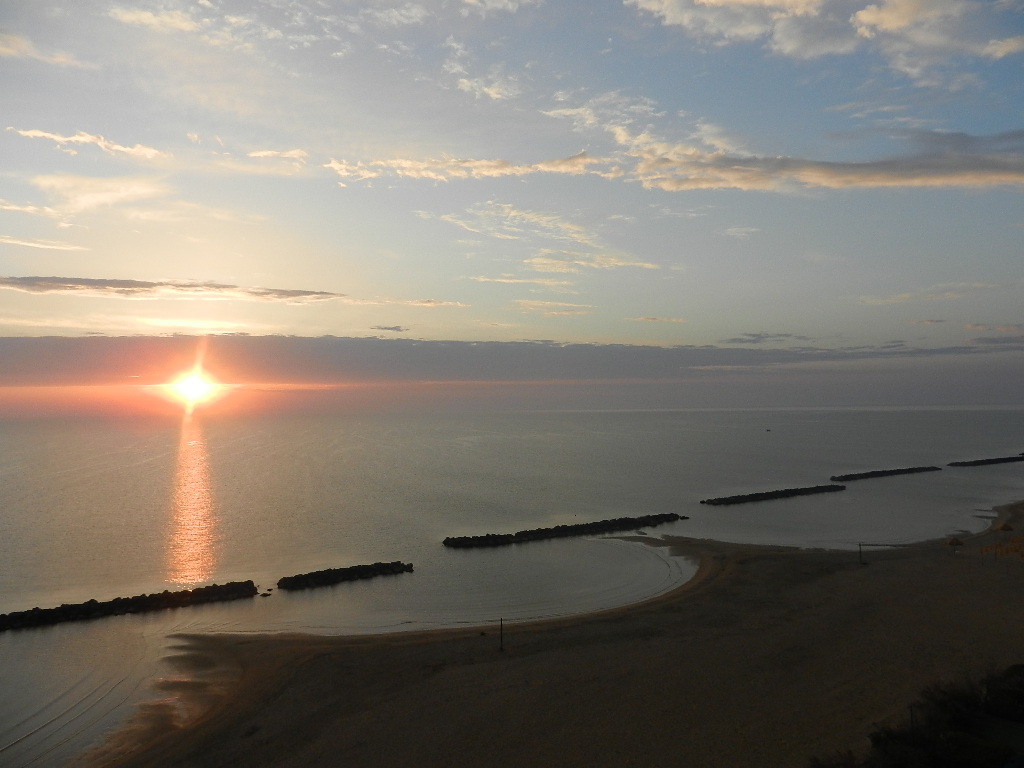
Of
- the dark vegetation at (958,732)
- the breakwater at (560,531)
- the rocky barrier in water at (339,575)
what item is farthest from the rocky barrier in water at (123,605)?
the dark vegetation at (958,732)

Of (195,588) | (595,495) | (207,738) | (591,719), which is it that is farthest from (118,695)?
(595,495)

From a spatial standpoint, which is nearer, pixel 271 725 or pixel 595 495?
pixel 271 725

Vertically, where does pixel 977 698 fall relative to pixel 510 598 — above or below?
above

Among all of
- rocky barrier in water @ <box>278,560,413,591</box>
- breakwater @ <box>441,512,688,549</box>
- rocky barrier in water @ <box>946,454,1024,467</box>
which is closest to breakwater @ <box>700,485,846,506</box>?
breakwater @ <box>441,512,688,549</box>

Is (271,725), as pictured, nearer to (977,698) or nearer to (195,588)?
(195,588)

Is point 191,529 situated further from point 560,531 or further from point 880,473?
point 880,473

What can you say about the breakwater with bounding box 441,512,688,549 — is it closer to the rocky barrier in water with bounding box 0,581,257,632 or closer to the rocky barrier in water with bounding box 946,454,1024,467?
the rocky barrier in water with bounding box 0,581,257,632

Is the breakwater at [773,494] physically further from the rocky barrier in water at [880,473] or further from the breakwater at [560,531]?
the breakwater at [560,531]
